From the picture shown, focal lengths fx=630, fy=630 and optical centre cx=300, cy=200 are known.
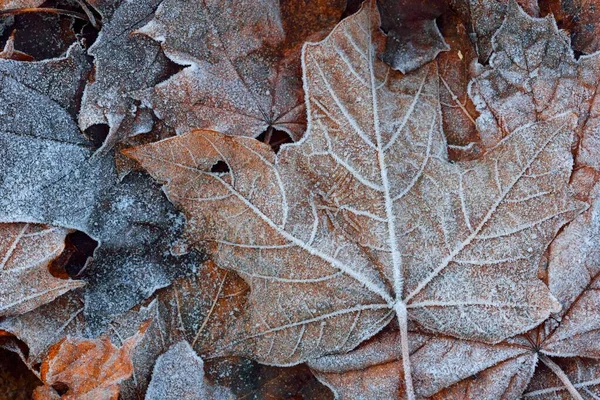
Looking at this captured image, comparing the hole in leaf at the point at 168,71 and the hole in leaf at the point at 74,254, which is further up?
the hole in leaf at the point at 168,71

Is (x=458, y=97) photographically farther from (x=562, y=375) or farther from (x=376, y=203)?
(x=562, y=375)

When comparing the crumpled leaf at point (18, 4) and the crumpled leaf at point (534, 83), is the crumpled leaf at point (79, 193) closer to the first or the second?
the crumpled leaf at point (18, 4)

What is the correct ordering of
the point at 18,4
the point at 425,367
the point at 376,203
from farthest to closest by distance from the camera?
the point at 18,4, the point at 425,367, the point at 376,203

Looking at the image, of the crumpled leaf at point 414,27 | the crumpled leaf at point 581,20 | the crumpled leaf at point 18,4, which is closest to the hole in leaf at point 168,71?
the crumpled leaf at point 18,4

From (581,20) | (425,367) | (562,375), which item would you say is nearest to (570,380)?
(562,375)

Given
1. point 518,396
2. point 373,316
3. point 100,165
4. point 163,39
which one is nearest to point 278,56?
point 163,39

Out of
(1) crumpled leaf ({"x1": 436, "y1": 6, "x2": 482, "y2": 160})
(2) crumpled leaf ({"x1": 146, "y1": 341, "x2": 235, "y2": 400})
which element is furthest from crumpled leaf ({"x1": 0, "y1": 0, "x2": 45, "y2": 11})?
(1) crumpled leaf ({"x1": 436, "y1": 6, "x2": 482, "y2": 160})

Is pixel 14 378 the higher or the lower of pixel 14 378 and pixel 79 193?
the lower
